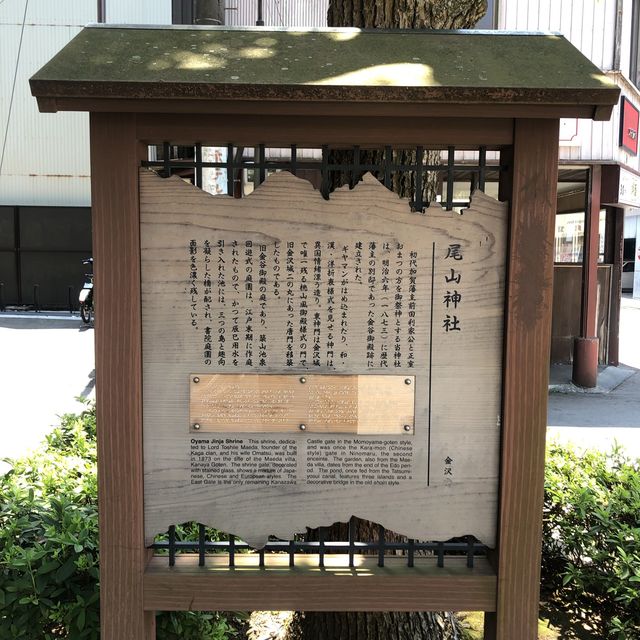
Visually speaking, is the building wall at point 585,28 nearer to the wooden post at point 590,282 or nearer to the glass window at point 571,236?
the wooden post at point 590,282

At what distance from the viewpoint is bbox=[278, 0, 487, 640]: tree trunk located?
2904 millimetres

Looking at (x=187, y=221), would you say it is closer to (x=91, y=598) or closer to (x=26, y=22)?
(x=91, y=598)

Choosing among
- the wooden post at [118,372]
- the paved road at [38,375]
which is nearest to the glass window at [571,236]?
the paved road at [38,375]

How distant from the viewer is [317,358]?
2.19 m

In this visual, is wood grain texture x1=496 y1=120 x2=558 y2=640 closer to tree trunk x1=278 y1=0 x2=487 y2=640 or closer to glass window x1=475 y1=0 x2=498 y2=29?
tree trunk x1=278 y1=0 x2=487 y2=640

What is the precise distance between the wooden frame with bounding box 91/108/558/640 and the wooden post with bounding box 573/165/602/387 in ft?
24.6

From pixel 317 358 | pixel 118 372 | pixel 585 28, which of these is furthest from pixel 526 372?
pixel 585 28

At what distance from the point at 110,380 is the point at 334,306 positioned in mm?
808

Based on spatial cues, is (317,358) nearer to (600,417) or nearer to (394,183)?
(394,183)

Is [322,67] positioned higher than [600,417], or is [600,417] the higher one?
[322,67]

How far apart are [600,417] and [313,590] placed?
662 centimetres

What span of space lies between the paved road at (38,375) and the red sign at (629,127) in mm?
8191

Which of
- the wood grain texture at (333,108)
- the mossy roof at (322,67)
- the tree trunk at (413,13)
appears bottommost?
the wood grain texture at (333,108)

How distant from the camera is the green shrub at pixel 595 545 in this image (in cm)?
291
